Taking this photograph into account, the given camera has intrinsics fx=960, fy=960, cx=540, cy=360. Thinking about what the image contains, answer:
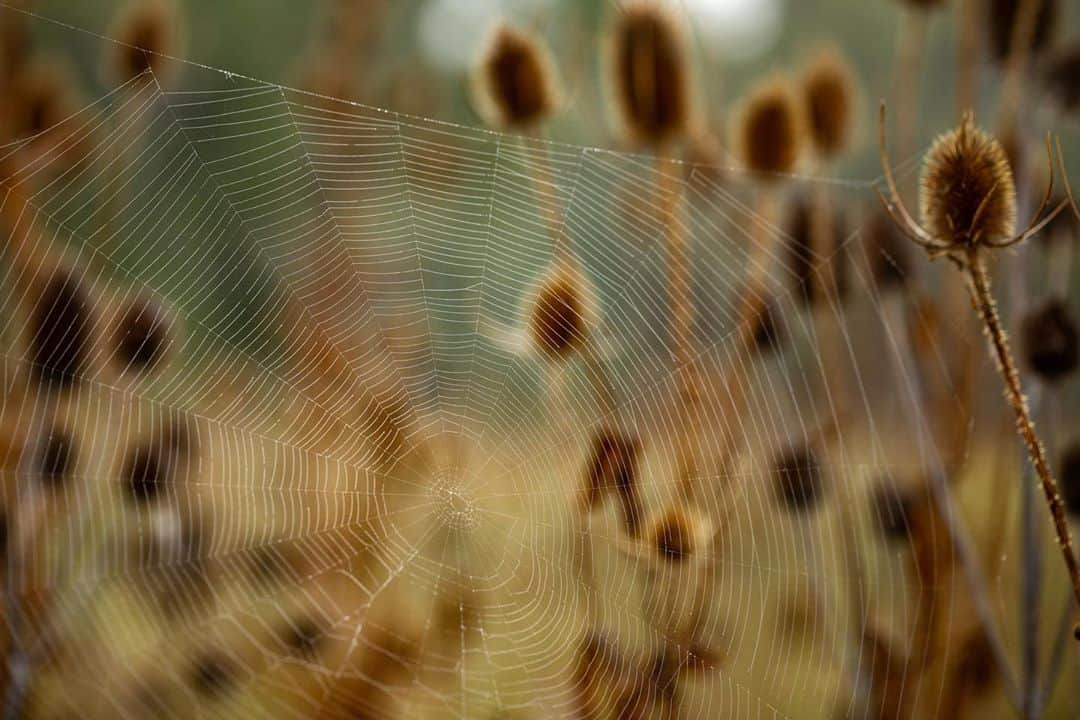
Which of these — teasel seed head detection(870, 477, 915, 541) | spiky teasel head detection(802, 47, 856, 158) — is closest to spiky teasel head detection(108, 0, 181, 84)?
spiky teasel head detection(802, 47, 856, 158)

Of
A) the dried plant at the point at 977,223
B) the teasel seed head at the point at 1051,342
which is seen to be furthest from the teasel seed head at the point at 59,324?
the teasel seed head at the point at 1051,342

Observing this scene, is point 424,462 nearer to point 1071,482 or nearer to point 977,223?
point 1071,482

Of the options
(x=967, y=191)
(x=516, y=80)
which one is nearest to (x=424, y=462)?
(x=516, y=80)

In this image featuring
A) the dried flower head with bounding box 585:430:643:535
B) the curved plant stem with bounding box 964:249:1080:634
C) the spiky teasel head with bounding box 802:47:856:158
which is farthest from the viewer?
the spiky teasel head with bounding box 802:47:856:158

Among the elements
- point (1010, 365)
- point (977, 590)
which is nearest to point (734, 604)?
point (977, 590)

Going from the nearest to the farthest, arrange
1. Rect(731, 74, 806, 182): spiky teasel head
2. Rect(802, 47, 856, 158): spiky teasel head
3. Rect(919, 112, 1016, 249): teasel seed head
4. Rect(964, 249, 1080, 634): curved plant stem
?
1. Rect(964, 249, 1080, 634): curved plant stem
2. Rect(919, 112, 1016, 249): teasel seed head
3. Rect(731, 74, 806, 182): spiky teasel head
4. Rect(802, 47, 856, 158): spiky teasel head

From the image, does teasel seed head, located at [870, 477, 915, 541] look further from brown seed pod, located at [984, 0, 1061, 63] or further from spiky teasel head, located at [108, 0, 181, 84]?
spiky teasel head, located at [108, 0, 181, 84]

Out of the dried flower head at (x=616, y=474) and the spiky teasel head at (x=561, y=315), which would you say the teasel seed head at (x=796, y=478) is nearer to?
the dried flower head at (x=616, y=474)
